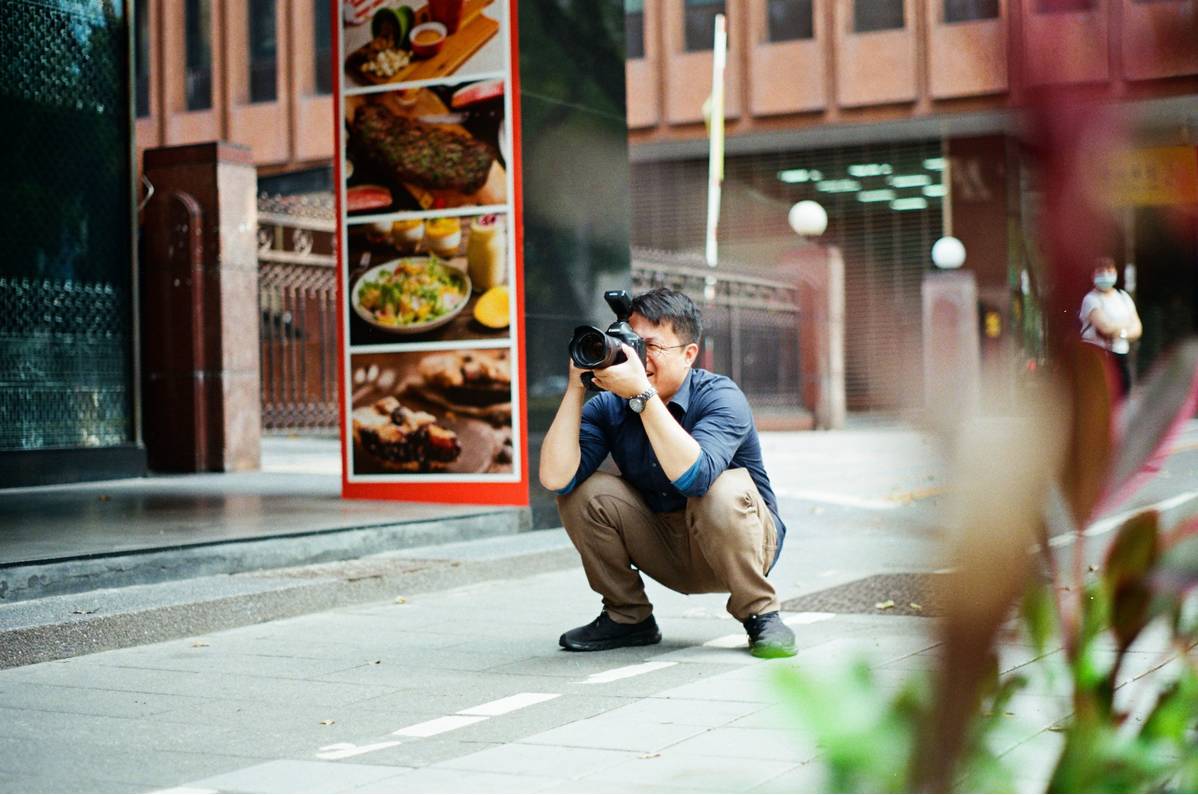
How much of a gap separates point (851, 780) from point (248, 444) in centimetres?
1164

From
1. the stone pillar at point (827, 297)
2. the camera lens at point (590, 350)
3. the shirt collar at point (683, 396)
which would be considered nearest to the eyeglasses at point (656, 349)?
the shirt collar at point (683, 396)

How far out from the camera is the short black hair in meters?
4.98

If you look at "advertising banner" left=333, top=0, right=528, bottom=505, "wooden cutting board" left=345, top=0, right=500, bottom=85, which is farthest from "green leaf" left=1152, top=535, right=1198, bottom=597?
"wooden cutting board" left=345, top=0, right=500, bottom=85

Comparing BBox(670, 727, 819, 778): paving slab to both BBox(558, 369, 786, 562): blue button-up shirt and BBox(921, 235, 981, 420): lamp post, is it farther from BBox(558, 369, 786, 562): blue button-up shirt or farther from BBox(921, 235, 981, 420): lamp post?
BBox(921, 235, 981, 420): lamp post

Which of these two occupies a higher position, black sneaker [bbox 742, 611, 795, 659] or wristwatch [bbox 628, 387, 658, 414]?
wristwatch [bbox 628, 387, 658, 414]

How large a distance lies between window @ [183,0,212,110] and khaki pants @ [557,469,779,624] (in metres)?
30.3

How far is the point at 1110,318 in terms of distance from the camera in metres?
1.03

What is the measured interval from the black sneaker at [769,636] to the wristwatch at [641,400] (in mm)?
849

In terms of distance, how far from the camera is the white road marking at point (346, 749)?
375cm

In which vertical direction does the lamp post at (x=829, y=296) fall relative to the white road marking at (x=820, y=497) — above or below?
above

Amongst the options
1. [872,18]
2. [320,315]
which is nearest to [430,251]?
[320,315]

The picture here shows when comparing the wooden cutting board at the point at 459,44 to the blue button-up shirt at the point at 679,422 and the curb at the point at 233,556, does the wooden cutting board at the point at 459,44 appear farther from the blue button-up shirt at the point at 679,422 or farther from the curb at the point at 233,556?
the blue button-up shirt at the point at 679,422

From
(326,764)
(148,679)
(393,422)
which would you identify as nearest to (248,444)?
(393,422)

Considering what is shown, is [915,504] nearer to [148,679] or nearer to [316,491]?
[148,679]
